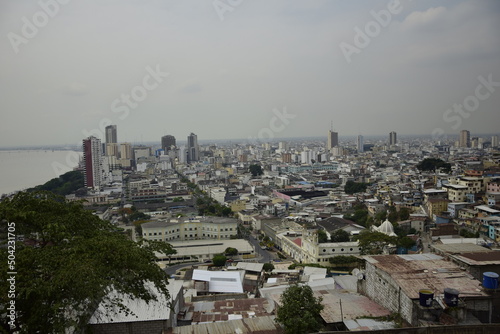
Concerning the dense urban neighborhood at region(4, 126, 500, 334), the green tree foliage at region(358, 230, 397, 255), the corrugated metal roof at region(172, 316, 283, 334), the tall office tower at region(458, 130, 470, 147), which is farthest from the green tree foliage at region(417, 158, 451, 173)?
the tall office tower at region(458, 130, 470, 147)

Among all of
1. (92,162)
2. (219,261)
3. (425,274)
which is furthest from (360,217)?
(92,162)

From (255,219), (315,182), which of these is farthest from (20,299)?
(315,182)

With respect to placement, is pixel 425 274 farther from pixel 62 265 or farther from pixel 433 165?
pixel 433 165

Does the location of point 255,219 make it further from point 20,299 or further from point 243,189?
point 20,299

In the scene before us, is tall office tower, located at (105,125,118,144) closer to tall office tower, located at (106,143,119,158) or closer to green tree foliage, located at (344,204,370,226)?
tall office tower, located at (106,143,119,158)

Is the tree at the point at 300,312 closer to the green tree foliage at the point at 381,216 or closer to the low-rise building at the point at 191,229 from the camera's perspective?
the low-rise building at the point at 191,229

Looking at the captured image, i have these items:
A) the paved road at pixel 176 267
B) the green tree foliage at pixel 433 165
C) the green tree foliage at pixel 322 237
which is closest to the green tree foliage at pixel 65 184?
the paved road at pixel 176 267
